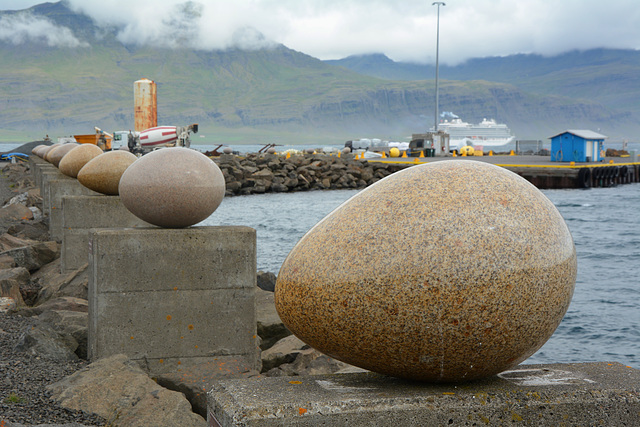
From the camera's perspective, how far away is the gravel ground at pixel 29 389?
213 inches

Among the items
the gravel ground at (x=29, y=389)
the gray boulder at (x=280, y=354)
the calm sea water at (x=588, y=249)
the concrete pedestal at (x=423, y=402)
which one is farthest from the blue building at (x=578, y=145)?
the concrete pedestal at (x=423, y=402)

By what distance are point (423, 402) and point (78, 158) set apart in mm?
13674

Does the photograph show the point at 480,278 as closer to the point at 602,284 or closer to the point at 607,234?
the point at 602,284

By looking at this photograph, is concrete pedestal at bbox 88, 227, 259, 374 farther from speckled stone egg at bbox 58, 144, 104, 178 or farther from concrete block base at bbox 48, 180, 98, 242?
speckled stone egg at bbox 58, 144, 104, 178

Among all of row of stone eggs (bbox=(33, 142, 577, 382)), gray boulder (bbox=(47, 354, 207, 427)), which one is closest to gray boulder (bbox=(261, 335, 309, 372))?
gray boulder (bbox=(47, 354, 207, 427))

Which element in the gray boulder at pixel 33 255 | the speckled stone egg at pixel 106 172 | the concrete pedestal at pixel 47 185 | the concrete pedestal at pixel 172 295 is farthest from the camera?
the concrete pedestal at pixel 47 185

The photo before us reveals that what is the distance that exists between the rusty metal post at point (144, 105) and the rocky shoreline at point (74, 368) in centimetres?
5021

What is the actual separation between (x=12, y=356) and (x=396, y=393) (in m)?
4.53

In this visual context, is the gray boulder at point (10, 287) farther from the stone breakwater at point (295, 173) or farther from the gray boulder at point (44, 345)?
the stone breakwater at point (295, 173)

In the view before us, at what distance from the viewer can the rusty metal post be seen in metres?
61.8

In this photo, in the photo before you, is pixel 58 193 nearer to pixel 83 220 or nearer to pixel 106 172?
pixel 83 220

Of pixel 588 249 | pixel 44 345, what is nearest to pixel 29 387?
pixel 44 345

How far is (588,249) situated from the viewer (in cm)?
2700

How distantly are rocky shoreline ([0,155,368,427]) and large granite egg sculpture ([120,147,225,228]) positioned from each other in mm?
Answer: 1483
